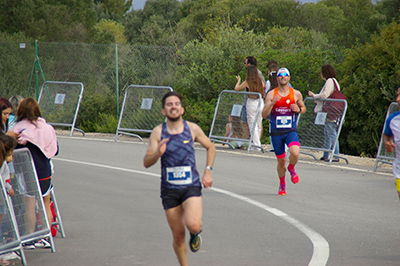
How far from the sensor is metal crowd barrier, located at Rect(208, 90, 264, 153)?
48.1ft

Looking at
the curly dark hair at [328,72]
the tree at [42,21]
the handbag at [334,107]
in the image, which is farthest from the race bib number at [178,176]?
the tree at [42,21]

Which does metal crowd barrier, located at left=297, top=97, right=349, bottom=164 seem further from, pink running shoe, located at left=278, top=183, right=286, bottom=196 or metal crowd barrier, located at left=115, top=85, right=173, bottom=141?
metal crowd barrier, located at left=115, top=85, right=173, bottom=141

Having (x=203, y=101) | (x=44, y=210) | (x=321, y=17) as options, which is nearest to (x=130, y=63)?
(x=203, y=101)

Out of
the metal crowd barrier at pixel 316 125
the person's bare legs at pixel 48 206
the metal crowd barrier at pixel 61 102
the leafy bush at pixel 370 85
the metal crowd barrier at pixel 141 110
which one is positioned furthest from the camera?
the metal crowd barrier at pixel 61 102

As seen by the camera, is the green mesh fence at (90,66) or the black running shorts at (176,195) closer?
the black running shorts at (176,195)

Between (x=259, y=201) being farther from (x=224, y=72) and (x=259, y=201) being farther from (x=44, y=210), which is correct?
(x=224, y=72)

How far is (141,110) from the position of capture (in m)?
16.5

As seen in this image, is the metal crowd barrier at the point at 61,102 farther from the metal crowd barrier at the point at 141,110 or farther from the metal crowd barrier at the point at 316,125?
the metal crowd barrier at the point at 316,125

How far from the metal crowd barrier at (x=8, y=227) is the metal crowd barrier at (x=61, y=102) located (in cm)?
1160

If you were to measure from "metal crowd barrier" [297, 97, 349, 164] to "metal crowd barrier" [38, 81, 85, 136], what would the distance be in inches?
272

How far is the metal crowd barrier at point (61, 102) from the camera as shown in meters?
17.4

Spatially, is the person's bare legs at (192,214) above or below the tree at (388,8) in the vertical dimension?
below

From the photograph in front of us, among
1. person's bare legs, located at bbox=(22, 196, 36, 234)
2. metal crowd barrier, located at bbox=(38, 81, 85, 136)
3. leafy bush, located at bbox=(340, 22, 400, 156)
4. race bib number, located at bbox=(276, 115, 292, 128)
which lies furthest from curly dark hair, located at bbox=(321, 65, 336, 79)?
person's bare legs, located at bbox=(22, 196, 36, 234)

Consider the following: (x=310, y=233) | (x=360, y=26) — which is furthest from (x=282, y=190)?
(x=360, y=26)
